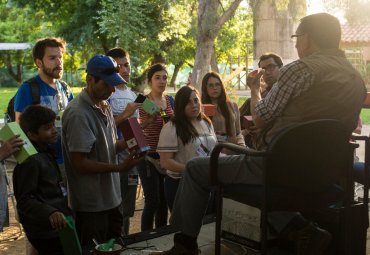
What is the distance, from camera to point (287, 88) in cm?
290

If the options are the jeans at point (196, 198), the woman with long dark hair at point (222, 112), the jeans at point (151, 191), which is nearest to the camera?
the jeans at point (196, 198)

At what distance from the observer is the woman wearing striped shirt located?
4340mm

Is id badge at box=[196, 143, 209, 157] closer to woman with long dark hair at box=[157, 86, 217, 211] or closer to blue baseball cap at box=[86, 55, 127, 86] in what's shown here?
woman with long dark hair at box=[157, 86, 217, 211]

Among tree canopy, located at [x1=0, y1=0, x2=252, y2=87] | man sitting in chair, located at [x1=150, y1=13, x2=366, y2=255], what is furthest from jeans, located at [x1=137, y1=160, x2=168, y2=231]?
tree canopy, located at [x1=0, y1=0, x2=252, y2=87]

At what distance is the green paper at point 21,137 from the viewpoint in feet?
8.82

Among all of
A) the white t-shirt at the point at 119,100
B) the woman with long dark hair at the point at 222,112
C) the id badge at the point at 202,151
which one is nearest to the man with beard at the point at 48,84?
the white t-shirt at the point at 119,100

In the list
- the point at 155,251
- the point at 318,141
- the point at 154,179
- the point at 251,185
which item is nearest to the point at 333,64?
the point at 318,141

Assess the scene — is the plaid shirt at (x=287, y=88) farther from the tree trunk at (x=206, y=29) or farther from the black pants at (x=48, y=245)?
the tree trunk at (x=206, y=29)

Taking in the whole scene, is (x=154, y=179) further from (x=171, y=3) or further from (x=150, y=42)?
(x=150, y=42)

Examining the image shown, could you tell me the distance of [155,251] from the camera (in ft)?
11.4

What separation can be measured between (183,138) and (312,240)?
4.37 ft

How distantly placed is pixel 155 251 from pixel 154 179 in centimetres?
96

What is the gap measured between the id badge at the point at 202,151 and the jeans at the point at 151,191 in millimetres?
564

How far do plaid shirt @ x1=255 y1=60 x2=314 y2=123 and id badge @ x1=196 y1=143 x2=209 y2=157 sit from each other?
98 centimetres
